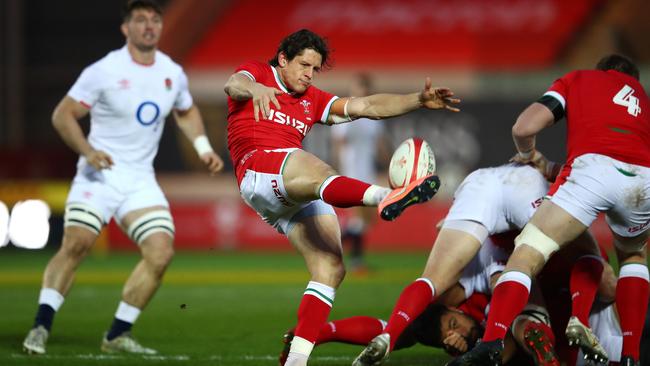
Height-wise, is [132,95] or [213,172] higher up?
[132,95]

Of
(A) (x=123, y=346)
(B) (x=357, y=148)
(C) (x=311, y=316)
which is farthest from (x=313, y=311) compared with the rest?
(B) (x=357, y=148)

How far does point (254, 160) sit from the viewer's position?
6391mm

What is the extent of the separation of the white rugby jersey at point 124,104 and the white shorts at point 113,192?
102 millimetres

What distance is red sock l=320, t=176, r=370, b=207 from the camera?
5762mm

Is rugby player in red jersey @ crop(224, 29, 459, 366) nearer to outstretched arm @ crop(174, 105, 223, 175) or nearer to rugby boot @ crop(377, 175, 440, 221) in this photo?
rugby boot @ crop(377, 175, 440, 221)

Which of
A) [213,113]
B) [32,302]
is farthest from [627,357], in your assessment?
[213,113]

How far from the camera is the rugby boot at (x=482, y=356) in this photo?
19.0ft

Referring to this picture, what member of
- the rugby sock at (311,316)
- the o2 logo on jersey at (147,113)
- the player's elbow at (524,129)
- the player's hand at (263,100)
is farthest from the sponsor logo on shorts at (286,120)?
the o2 logo on jersey at (147,113)

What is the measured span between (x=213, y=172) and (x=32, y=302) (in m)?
3.82

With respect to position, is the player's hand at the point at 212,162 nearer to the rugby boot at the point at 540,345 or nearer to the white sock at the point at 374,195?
the white sock at the point at 374,195

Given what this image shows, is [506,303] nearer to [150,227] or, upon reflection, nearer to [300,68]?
[300,68]

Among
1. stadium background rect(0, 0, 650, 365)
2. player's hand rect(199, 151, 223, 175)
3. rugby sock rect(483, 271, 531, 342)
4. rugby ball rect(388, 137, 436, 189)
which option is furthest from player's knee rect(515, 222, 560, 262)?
stadium background rect(0, 0, 650, 365)

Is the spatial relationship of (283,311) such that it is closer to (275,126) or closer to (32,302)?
(32,302)

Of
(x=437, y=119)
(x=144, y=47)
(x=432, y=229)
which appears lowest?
(x=432, y=229)
